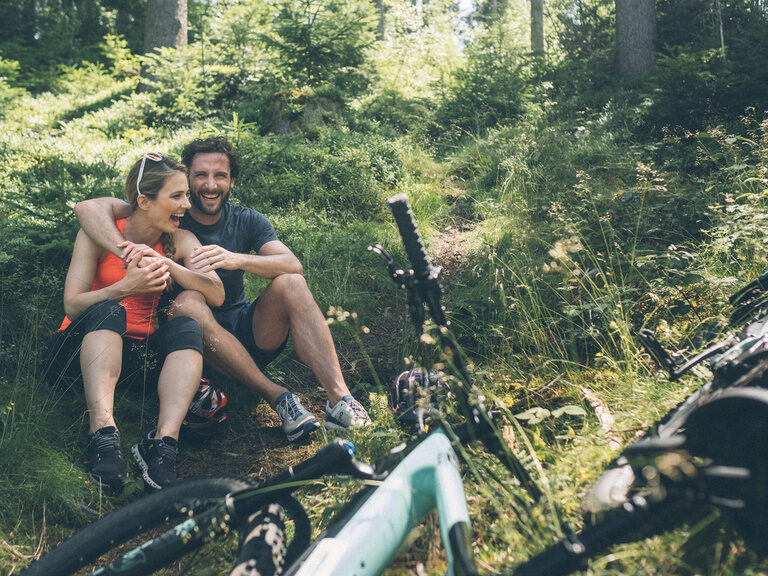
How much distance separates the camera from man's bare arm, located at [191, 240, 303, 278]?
2.94 meters

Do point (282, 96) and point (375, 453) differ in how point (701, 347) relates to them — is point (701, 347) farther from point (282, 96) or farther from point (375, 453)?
point (282, 96)

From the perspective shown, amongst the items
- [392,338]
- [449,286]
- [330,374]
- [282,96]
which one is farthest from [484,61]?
[330,374]

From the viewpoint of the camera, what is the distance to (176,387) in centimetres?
273

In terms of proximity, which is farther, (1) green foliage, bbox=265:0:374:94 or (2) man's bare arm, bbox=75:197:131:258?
(1) green foliage, bbox=265:0:374:94

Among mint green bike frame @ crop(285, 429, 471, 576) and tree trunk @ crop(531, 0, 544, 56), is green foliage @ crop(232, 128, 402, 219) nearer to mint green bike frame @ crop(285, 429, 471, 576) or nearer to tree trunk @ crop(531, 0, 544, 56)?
mint green bike frame @ crop(285, 429, 471, 576)

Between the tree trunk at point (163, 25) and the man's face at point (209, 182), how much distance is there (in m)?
7.82

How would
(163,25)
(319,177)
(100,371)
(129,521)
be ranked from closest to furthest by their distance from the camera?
(129,521)
(100,371)
(319,177)
(163,25)

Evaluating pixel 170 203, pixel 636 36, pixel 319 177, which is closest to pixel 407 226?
pixel 170 203

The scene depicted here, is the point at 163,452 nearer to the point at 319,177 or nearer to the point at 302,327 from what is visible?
the point at 302,327

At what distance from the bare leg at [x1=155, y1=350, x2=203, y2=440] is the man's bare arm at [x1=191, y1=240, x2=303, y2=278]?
0.49 metres

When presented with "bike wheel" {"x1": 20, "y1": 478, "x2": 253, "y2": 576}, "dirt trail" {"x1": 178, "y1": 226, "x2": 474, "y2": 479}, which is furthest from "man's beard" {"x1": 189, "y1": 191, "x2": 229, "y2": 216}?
"bike wheel" {"x1": 20, "y1": 478, "x2": 253, "y2": 576}

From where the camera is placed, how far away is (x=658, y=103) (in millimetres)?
6016

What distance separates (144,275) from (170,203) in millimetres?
473

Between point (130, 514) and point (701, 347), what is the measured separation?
2381mm
